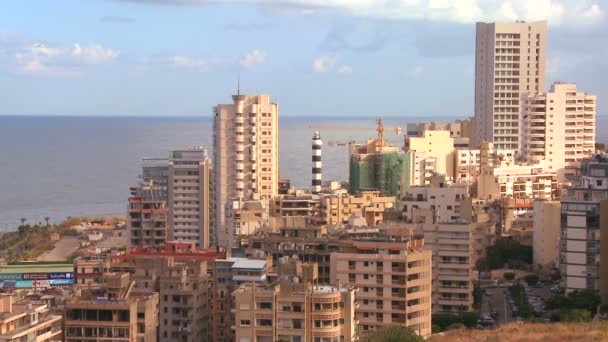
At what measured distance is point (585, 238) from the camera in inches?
1283

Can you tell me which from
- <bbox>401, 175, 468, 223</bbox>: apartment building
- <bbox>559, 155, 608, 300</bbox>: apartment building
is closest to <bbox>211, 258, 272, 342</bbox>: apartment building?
<bbox>559, 155, 608, 300</bbox>: apartment building

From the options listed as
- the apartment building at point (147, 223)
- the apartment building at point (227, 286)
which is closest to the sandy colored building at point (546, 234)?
the apartment building at point (147, 223)

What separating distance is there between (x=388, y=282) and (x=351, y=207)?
15.3 metres

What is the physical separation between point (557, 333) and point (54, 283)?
13.6 metres

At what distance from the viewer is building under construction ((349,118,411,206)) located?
50.6 m

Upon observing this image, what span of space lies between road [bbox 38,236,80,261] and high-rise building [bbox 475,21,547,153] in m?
19.3

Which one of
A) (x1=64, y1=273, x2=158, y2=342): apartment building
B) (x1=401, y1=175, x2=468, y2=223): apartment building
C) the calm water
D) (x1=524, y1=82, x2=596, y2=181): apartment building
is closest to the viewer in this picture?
(x1=64, y1=273, x2=158, y2=342): apartment building

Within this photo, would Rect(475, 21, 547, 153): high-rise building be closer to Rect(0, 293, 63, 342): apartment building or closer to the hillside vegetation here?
the hillside vegetation

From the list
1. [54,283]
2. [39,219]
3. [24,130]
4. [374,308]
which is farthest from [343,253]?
[24,130]

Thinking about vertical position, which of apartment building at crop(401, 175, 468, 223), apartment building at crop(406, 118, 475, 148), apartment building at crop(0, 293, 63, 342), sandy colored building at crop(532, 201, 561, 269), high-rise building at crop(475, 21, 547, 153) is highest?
high-rise building at crop(475, 21, 547, 153)

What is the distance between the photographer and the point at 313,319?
2434cm

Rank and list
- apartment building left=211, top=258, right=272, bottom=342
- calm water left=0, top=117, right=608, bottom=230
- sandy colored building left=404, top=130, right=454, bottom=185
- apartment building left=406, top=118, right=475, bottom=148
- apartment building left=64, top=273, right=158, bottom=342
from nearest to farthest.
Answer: apartment building left=64, top=273, right=158, bottom=342, apartment building left=211, top=258, right=272, bottom=342, sandy colored building left=404, top=130, right=454, bottom=185, apartment building left=406, top=118, right=475, bottom=148, calm water left=0, top=117, right=608, bottom=230

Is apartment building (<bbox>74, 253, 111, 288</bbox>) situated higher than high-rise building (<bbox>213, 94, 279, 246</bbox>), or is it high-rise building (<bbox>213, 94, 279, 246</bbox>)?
high-rise building (<bbox>213, 94, 279, 246</bbox>)

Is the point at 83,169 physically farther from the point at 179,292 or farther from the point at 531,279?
the point at 179,292
